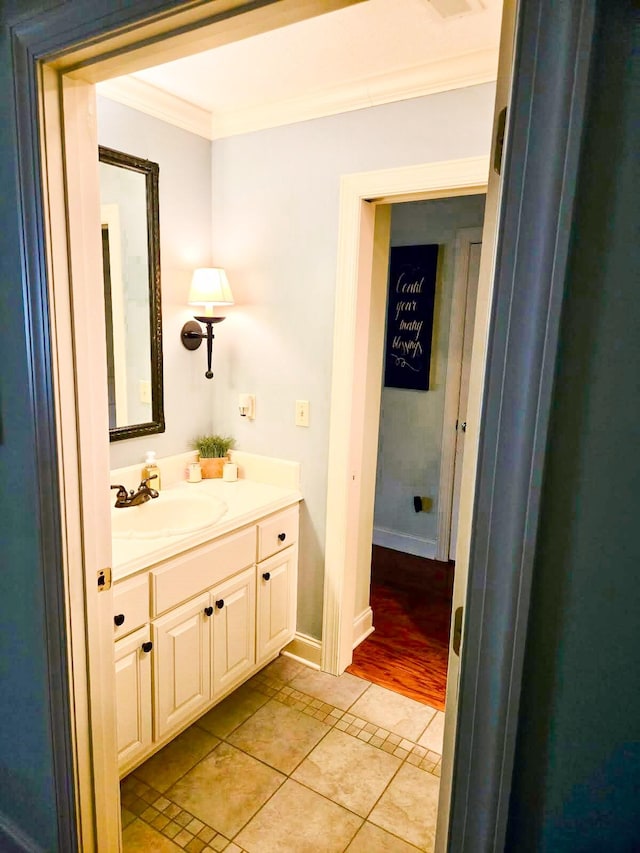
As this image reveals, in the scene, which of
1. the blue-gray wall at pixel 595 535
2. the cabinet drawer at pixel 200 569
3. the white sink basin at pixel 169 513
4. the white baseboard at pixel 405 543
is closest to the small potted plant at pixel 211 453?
the white sink basin at pixel 169 513

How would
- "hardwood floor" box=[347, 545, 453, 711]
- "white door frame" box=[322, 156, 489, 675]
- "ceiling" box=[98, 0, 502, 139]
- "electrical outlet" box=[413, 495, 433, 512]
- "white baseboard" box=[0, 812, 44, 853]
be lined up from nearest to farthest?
1. "white baseboard" box=[0, 812, 44, 853]
2. "ceiling" box=[98, 0, 502, 139]
3. "white door frame" box=[322, 156, 489, 675]
4. "hardwood floor" box=[347, 545, 453, 711]
5. "electrical outlet" box=[413, 495, 433, 512]

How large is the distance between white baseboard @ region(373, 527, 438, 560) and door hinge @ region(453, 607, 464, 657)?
303cm

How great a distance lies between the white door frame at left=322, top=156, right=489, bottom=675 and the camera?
6.89 feet

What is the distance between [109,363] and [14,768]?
144 centimetres

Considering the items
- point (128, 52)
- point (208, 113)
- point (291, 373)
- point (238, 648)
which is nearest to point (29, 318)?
point (128, 52)

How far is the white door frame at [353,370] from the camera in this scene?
Answer: 6.89ft

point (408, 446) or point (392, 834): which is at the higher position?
point (408, 446)

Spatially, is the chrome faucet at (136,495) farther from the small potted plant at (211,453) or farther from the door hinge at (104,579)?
the door hinge at (104,579)

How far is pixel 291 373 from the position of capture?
253cm

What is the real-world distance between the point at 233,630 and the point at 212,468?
78 cm

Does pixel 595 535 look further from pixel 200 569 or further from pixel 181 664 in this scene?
pixel 181 664

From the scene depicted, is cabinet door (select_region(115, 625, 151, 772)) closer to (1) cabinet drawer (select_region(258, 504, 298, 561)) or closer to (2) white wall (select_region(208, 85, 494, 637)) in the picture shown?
(1) cabinet drawer (select_region(258, 504, 298, 561))

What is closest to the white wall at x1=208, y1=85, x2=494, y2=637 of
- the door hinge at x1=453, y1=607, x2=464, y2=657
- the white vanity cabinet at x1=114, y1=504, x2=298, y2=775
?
the white vanity cabinet at x1=114, y1=504, x2=298, y2=775

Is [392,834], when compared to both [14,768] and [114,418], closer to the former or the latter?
[14,768]
